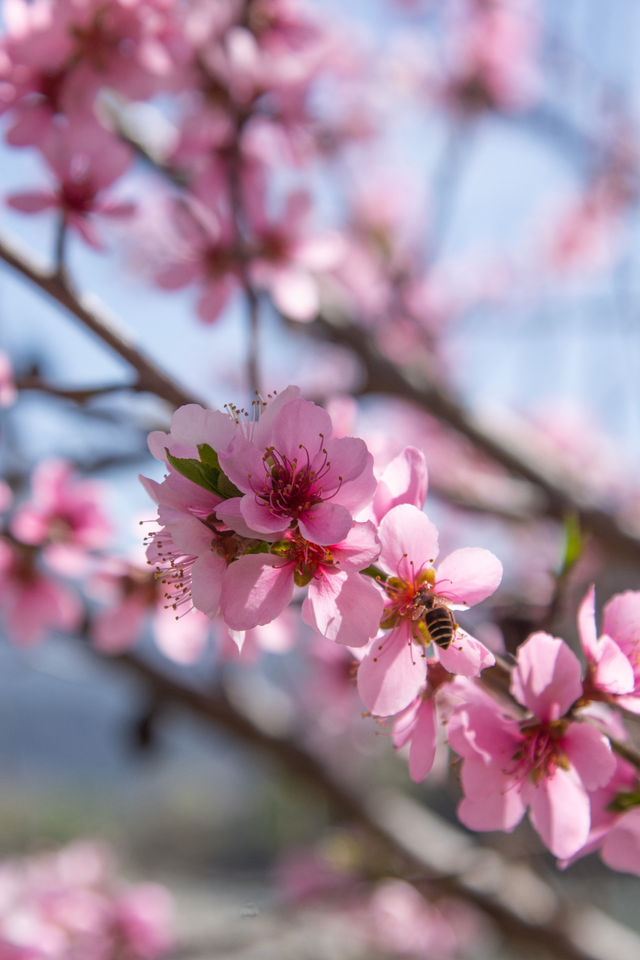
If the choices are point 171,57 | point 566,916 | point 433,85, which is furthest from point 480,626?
point 433,85

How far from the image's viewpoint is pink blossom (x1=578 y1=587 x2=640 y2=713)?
1.63 feet

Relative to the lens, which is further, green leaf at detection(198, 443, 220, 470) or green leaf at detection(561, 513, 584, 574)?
green leaf at detection(561, 513, 584, 574)

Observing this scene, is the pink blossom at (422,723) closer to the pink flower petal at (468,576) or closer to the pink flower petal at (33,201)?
the pink flower petal at (468,576)

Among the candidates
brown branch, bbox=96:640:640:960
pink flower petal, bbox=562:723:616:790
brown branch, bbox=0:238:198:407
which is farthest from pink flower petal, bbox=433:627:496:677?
brown branch, bbox=96:640:640:960

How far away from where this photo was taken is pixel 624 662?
1.62 feet

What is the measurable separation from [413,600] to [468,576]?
41mm

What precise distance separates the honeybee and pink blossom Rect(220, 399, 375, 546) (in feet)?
0.25

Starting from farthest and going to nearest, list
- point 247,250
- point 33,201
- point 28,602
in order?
point 28,602
point 247,250
point 33,201

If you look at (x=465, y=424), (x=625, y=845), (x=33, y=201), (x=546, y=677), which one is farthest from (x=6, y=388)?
(x=465, y=424)

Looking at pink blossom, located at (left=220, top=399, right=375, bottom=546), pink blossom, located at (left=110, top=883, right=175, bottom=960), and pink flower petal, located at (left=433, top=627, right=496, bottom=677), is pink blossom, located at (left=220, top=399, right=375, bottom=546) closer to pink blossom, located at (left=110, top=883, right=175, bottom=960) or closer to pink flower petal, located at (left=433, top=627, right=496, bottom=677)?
pink flower petal, located at (left=433, top=627, right=496, bottom=677)

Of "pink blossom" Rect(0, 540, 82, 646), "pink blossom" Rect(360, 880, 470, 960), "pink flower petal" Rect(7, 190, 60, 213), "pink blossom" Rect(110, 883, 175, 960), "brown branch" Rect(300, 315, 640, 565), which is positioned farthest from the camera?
"pink blossom" Rect(360, 880, 470, 960)

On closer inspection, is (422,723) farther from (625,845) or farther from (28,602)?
(28,602)

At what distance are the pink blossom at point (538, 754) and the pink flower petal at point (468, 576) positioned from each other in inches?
1.8

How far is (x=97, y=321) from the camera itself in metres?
0.70
